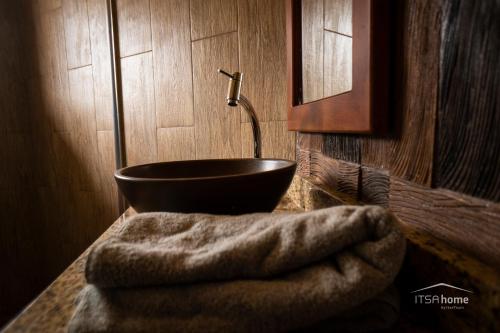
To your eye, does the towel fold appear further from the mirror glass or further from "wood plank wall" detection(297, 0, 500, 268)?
the mirror glass

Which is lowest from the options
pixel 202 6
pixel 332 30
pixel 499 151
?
pixel 499 151

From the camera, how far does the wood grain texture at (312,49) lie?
30.0 inches

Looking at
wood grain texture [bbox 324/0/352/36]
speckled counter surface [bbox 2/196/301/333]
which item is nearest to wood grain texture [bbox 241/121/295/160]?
wood grain texture [bbox 324/0/352/36]

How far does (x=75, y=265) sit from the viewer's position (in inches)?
18.6

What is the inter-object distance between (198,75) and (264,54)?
1.02ft

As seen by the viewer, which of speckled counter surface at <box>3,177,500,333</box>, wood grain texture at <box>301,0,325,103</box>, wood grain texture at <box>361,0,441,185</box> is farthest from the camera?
wood grain texture at <box>301,0,325,103</box>

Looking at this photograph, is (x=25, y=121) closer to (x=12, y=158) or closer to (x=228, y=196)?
(x=12, y=158)

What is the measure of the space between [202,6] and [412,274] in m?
1.25

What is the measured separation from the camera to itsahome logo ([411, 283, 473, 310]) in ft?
0.91

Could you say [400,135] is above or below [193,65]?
below

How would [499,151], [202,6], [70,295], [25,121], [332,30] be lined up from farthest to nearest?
1. [25,121]
2. [202,6]
3. [332,30]
4. [70,295]
5. [499,151]

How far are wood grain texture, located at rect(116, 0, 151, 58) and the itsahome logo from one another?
141 centimetres

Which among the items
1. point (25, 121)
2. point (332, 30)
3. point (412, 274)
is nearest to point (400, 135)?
point (412, 274)

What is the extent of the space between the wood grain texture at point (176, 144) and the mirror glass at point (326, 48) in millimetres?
635
